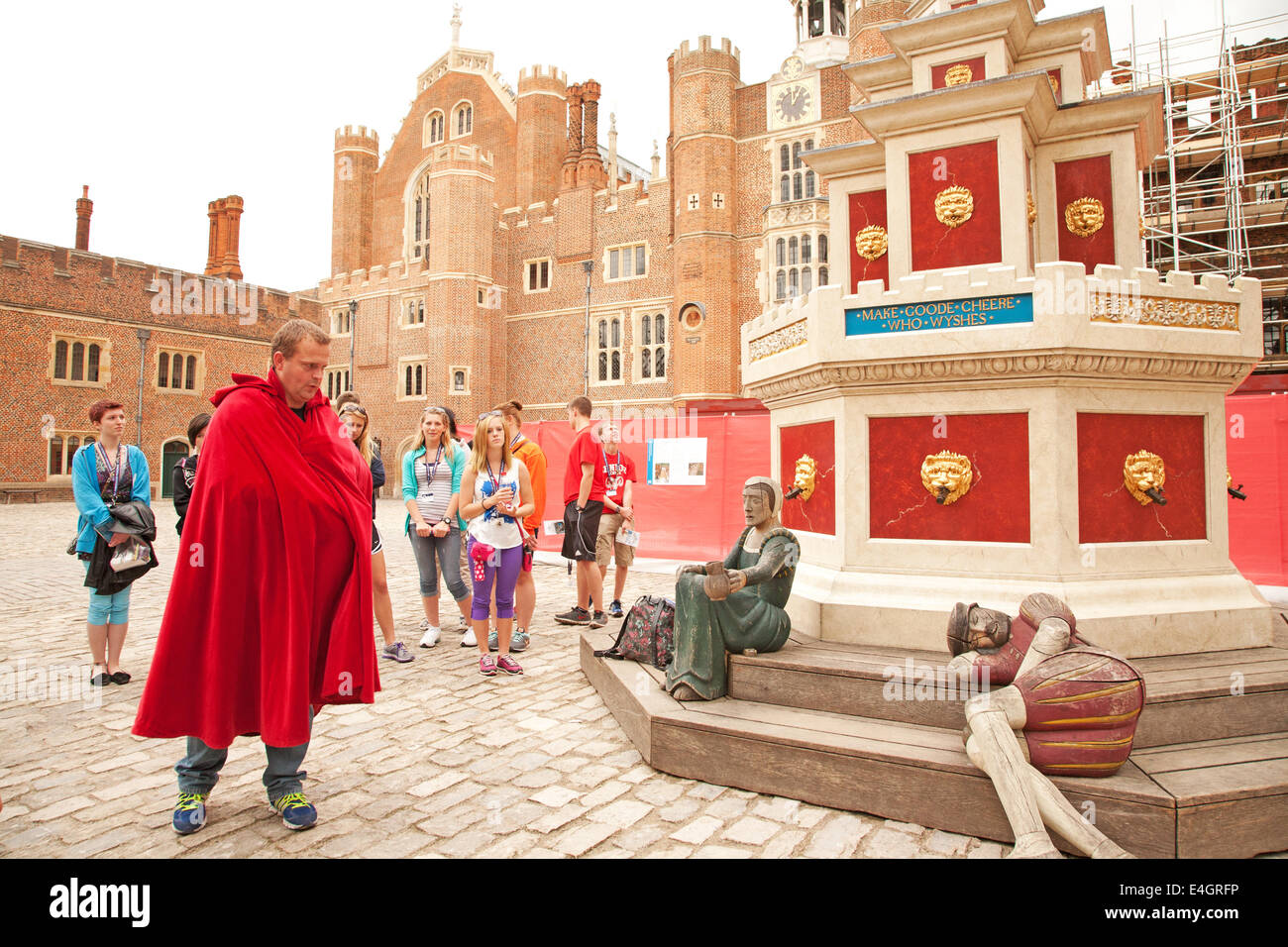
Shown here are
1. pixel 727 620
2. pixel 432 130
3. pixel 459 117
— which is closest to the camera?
pixel 727 620

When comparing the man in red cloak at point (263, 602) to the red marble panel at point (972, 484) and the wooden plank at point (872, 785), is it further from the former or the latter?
the red marble panel at point (972, 484)

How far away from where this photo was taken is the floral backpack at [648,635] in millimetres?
4617

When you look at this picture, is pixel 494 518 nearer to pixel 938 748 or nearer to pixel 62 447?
pixel 938 748

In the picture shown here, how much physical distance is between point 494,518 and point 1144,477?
13.7 feet

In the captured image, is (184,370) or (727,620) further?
(184,370)

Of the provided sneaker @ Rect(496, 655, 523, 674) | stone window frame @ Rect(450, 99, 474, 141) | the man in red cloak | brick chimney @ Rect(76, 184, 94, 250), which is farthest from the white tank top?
brick chimney @ Rect(76, 184, 94, 250)

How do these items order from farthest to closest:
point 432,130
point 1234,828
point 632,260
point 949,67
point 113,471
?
point 432,130 < point 632,260 < point 949,67 < point 113,471 < point 1234,828

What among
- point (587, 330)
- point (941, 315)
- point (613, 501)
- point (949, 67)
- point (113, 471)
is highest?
point (587, 330)

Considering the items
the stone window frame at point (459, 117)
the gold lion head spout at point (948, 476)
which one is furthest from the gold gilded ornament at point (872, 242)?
the stone window frame at point (459, 117)

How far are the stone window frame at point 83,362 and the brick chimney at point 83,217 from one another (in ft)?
43.6

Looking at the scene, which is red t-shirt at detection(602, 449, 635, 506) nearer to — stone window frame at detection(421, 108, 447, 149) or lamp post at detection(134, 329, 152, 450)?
lamp post at detection(134, 329, 152, 450)

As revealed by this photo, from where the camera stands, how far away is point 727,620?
3.91 metres

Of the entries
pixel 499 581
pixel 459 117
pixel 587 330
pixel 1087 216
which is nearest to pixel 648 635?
pixel 499 581
